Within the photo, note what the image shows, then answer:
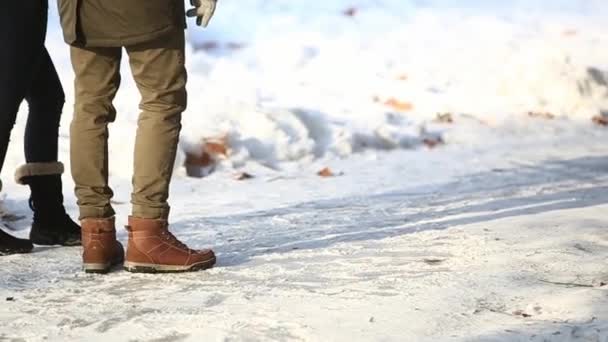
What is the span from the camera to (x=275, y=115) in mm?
6703

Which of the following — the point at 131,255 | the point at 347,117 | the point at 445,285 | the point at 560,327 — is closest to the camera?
the point at 560,327

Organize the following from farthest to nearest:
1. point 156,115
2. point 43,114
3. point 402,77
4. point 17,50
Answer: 1. point 402,77
2. point 43,114
3. point 17,50
4. point 156,115

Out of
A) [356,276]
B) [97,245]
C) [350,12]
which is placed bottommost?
[356,276]

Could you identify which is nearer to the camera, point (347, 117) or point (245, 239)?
point (245, 239)

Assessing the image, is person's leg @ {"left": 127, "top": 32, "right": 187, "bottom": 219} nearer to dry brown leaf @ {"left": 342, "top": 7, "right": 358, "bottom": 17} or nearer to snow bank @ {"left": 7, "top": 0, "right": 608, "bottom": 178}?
snow bank @ {"left": 7, "top": 0, "right": 608, "bottom": 178}

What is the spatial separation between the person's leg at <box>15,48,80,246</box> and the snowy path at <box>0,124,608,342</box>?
12 cm

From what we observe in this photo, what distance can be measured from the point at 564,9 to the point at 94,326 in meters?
9.17

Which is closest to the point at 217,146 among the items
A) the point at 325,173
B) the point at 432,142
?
the point at 325,173

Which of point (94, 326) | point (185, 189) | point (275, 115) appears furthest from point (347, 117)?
point (94, 326)

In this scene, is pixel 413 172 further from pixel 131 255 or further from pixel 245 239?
pixel 131 255

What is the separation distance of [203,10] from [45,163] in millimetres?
935

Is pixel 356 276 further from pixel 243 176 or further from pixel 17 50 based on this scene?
pixel 243 176

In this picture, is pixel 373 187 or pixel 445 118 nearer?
pixel 373 187

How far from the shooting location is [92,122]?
332 cm
